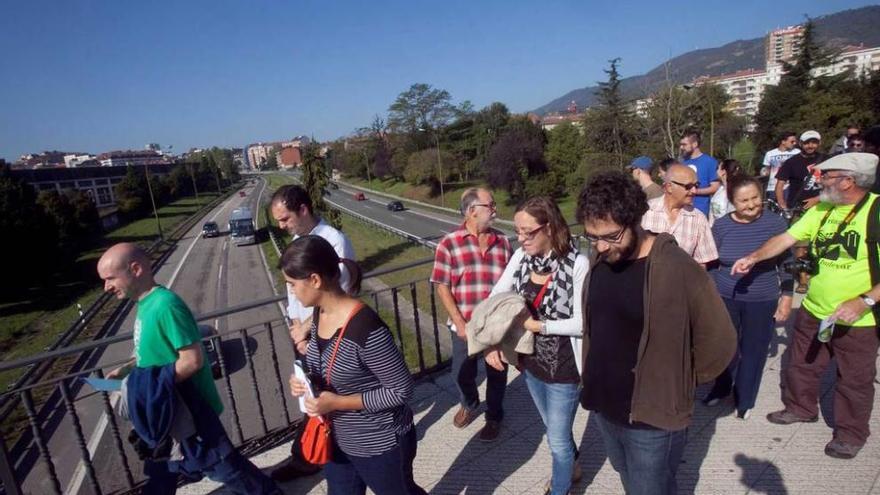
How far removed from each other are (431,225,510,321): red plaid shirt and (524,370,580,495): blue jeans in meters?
0.76

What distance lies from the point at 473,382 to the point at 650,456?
1.75 metres

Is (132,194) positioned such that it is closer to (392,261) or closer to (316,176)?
(316,176)

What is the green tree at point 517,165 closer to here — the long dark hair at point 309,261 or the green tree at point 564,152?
the green tree at point 564,152

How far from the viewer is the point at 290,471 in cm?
309

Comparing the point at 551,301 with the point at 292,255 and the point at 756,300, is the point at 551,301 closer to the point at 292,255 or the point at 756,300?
the point at 292,255

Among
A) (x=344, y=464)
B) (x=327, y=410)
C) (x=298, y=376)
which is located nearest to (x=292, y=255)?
(x=298, y=376)

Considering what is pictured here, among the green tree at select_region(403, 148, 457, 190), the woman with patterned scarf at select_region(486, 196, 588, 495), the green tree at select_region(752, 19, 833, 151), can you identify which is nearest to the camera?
the woman with patterned scarf at select_region(486, 196, 588, 495)

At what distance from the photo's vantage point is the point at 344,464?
216 cm

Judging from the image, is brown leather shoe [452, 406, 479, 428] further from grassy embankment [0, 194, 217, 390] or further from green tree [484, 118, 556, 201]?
green tree [484, 118, 556, 201]

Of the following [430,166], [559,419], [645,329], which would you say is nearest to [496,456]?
[559,419]

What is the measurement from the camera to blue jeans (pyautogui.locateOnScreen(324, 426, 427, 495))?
207 centimetres

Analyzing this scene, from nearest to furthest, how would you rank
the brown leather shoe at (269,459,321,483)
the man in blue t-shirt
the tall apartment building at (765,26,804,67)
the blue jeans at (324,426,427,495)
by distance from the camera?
the blue jeans at (324,426,427,495), the brown leather shoe at (269,459,321,483), the man in blue t-shirt, the tall apartment building at (765,26,804,67)

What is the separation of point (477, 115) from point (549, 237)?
192 feet

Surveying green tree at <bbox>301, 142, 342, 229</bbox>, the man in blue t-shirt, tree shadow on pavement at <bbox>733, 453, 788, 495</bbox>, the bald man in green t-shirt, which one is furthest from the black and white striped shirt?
green tree at <bbox>301, 142, 342, 229</bbox>
